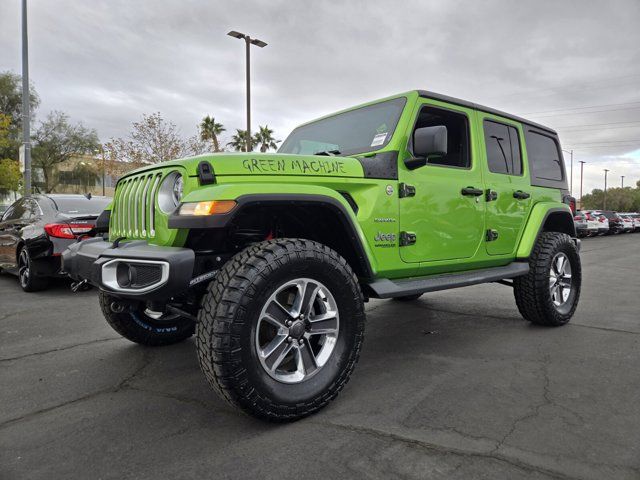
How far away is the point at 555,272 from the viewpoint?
15.1ft

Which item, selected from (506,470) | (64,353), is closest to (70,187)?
(64,353)

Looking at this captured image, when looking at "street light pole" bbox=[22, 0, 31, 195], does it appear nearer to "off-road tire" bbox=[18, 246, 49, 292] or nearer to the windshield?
"off-road tire" bbox=[18, 246, 49, 292]

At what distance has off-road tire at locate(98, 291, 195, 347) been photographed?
357cm

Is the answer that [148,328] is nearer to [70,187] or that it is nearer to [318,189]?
[318,189]

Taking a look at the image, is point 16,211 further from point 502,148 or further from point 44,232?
point 502,148

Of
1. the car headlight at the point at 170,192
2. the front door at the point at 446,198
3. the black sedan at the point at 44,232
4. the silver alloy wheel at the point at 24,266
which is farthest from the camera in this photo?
the silver alloy wheel at the point at 24,266

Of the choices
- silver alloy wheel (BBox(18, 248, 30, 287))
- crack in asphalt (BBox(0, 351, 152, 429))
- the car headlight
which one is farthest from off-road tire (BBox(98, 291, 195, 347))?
silver alloy wheel (BBox(18, 248, 30, 287))

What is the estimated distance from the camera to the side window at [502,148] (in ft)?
13.6

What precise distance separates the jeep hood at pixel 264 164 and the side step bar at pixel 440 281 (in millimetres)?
787

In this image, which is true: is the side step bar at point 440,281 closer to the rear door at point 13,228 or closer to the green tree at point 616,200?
the rear door at point 13,228

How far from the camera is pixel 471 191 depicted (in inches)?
148

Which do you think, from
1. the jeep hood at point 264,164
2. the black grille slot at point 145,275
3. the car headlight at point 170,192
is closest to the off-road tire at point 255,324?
the black grille slot at point 145,275

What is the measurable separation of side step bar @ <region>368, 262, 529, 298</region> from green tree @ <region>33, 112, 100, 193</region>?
1486 inches

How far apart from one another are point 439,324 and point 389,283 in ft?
6.12
